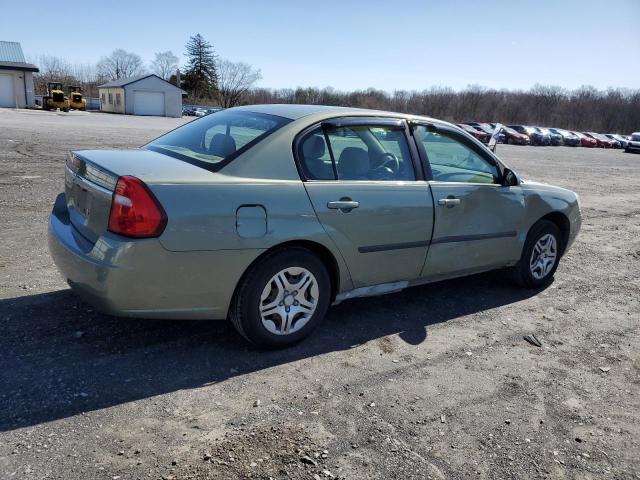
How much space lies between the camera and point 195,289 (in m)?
3.32

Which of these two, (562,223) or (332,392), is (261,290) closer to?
(332,392)

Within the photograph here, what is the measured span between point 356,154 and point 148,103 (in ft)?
223

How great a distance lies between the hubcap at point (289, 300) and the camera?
11.9 feet

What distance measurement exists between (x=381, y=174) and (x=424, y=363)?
146 cm

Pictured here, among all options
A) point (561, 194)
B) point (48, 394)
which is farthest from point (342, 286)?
point (561, 194)

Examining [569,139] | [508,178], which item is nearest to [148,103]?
[569,139]

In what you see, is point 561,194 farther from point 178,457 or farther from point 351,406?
point 178,457

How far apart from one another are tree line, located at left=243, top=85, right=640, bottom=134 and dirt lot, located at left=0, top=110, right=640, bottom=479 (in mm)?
84245

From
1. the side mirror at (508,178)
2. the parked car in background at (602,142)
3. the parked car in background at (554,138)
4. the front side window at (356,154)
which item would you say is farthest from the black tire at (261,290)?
the parked car in background at (602,142)

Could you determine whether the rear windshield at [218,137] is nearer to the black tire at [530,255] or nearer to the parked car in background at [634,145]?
the black tire at [530,255]

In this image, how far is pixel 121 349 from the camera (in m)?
3.60

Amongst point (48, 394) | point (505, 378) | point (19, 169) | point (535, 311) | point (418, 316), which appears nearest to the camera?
point (48, 394)

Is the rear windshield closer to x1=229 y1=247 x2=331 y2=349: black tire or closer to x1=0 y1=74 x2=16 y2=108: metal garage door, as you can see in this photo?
x1=229 y1=247 x2=331 y2=349: black tire

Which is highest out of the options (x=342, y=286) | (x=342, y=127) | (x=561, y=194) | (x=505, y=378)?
(x=342, y=127)
